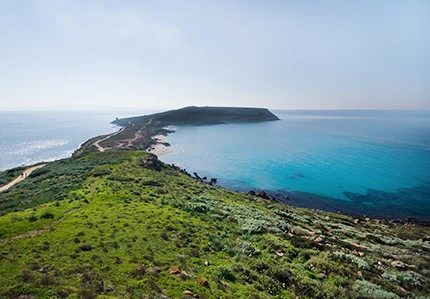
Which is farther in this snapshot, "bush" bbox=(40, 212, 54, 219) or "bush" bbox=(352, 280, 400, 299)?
"bush" bbox=(40, 212, 54, 219)

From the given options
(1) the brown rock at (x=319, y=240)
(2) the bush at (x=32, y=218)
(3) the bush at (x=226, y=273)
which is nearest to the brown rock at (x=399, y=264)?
(1) the brown rock at (x=319, y=240)

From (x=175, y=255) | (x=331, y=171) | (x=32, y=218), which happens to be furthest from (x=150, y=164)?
(x=331, y=171)

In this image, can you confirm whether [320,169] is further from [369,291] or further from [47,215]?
[47,215]

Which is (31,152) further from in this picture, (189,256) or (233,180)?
(189,256)

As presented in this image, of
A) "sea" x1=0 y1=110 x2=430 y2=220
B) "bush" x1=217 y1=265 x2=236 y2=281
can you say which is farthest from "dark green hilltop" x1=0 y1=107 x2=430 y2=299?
"sea" x1=0 y1=110 x2=430 y2=220

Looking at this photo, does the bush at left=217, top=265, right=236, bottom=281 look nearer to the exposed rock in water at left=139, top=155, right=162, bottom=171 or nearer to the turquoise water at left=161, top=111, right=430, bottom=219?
the exposed rock in water at left=139, top=155, right=162, bottom=171

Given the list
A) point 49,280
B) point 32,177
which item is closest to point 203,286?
point 49,280

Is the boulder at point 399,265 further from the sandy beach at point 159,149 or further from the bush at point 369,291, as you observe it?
the sandy beach at point 159,149

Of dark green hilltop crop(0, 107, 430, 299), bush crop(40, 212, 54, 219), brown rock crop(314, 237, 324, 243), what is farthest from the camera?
brown rock crop(314, 237, 324, 243)
